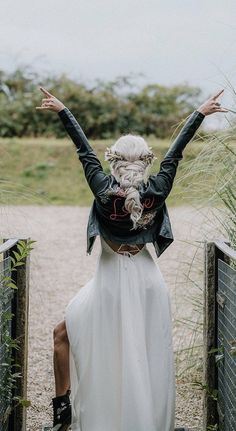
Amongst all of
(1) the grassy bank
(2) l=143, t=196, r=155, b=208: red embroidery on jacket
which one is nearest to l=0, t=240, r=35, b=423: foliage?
(2) l=143, t=196, r=155, b=208: red embroidery on jacket

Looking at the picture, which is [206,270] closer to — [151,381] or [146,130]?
[151,381]

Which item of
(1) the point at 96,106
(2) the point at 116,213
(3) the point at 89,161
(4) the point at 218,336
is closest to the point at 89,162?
(3) the point at 89,161

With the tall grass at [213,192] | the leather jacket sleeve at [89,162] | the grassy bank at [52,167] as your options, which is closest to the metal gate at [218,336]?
the tall grass at [213,192]

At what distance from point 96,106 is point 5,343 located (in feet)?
50.6

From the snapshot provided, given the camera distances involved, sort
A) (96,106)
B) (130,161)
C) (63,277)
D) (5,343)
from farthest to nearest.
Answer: (96,106) < (63,277) < (5,343) < (130,161)

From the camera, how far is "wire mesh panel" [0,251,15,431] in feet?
14.6

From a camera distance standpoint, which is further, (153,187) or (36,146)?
(36,146)

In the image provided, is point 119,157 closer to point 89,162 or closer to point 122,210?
point 89,162

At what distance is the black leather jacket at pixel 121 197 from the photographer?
4.41 meters

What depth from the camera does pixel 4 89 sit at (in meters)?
19.8

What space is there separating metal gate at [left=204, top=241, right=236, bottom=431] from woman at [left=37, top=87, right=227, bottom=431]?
0.27 metres

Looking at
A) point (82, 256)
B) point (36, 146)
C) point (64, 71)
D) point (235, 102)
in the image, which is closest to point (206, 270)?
point (235, 102)

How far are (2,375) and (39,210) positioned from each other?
12356 millimetres

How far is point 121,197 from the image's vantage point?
14.4 ft
